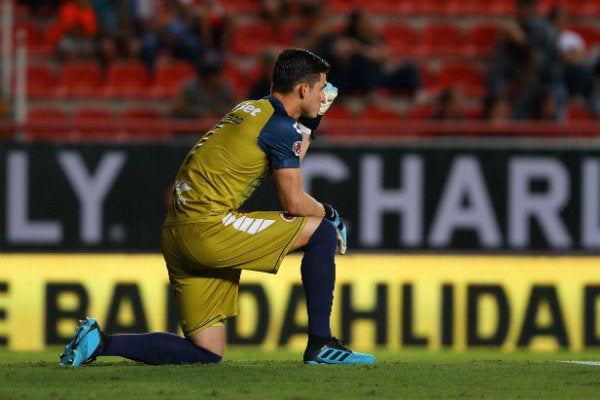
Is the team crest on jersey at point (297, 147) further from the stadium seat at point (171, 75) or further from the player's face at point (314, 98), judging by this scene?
the stadium seat at point (171, 75)

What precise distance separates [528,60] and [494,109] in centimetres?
159

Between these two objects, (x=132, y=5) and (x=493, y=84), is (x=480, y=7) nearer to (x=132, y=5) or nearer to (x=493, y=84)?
(x=493, y=84)

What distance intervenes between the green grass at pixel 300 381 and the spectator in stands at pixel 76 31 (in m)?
7.46

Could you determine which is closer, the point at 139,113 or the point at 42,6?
the point at 139,113

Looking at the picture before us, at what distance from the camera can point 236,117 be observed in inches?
254

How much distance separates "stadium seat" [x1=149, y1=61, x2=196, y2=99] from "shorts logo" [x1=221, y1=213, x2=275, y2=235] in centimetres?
732

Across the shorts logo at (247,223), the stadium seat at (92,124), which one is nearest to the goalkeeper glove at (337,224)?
the shorts logo at (247,223)

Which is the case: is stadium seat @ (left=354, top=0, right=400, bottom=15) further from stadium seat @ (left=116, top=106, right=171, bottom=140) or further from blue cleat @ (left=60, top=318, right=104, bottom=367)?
blue cleat @ (left=60, top=318, right=104, bottom=367)

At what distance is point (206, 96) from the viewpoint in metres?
12.0

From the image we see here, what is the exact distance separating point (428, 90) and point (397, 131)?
3.65 meters

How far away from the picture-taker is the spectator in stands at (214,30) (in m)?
13.6

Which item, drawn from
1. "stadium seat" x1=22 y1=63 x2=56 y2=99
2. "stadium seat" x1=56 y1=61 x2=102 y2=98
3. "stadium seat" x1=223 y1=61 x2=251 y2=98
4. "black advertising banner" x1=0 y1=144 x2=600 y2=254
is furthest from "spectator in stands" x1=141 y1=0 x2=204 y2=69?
"black advertising banner" x1=0 y1=144 x2=600 y2=254

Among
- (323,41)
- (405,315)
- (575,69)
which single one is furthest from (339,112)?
(405,315)

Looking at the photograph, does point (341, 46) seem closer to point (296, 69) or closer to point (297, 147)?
point (296, 69)
